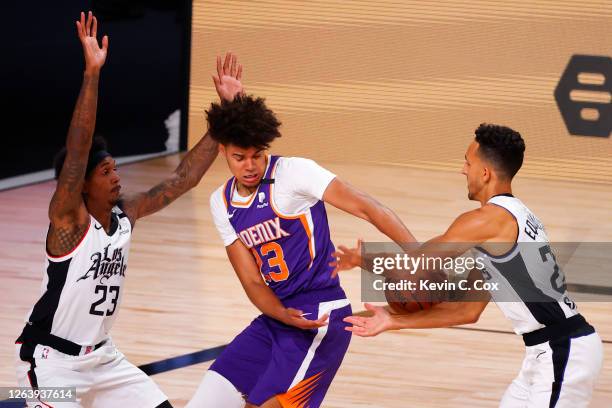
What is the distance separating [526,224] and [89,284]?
1.74 meters

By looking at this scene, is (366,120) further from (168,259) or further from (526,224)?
(526,224)

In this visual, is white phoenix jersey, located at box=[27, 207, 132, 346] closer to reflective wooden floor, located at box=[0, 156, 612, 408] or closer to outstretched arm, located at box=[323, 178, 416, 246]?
outstretched arm, located at box=[323, 178, 416, 246]

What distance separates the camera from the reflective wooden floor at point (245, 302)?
22.1 ft

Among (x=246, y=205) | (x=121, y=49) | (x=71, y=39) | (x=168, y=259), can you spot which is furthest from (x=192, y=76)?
(x=246, y=205)

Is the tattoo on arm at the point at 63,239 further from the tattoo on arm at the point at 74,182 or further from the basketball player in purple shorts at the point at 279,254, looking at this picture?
the basketball player in purple shorts at the point at 279,254

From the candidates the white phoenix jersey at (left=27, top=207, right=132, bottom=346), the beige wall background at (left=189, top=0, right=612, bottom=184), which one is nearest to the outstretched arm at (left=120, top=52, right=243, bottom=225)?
the white phoenix jersey at (left=27, top=207, right=132, bottom=346)

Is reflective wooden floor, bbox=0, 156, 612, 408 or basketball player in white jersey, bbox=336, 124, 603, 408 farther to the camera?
reflective wooden floor, bbox=0, 156, 612, 408

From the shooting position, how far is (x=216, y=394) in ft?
16.2

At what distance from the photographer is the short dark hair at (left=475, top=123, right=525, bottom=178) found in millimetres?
4641

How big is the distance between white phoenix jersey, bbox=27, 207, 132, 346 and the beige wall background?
9.36 meters

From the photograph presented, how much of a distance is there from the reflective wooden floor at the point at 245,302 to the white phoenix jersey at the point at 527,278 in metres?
1.94

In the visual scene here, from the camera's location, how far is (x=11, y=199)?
38.2ft

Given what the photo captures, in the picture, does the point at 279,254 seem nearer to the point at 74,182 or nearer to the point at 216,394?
the point at 216,394

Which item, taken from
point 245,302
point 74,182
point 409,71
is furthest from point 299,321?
point 409,71
